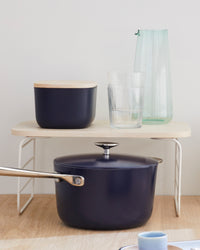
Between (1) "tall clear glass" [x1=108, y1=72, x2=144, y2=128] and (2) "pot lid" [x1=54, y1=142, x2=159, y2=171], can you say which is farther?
(1) "tall clear glass" [x1=108, y1=72, x2=144, y2=128]

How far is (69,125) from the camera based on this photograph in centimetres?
126

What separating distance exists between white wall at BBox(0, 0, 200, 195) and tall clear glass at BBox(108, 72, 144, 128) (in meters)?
0.23

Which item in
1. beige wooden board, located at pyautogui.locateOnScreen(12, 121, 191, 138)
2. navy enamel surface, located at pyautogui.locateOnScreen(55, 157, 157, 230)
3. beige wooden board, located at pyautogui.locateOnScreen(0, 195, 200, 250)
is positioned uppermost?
beige wooden board, located at pyautogui.locateOnScreen(12, 121, 191, 138)

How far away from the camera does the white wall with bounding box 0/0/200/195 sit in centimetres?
149

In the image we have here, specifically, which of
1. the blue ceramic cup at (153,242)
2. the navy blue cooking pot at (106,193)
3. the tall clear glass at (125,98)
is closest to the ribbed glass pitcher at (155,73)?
the tall clear glass at (125,98)

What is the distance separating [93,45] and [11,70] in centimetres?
25

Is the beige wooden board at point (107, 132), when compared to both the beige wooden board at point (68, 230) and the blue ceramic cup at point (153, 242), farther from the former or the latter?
the blue ceramic cup at point (153, 242)

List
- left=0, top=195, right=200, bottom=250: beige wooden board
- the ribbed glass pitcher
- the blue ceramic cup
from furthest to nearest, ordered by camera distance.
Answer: the ribbed glass pitcher
left=0, top=195, right=200, bottom=250: beige wooden board
the blue ceramic cup

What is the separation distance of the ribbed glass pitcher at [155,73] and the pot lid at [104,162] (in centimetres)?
18

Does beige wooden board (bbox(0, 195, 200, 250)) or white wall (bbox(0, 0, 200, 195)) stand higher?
white wall (bbox(0, 0, 200, 195))

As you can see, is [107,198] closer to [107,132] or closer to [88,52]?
[107,132]

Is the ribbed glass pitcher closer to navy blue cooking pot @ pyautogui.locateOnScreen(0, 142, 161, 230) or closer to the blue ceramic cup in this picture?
navy blue cooking pot @ pyautogui.locateOnScreen(0, 142, 161, 230)

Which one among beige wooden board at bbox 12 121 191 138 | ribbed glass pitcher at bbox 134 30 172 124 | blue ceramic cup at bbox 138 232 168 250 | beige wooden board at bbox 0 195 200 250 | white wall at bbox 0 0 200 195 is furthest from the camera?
white wall at bbox 0 0 200 195

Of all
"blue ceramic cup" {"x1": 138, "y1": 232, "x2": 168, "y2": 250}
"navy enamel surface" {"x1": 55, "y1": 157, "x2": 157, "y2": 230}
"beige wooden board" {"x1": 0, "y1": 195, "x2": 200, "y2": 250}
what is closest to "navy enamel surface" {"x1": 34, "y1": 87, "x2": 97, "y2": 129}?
"navy enamel surface" {"x1": 55, "y1": 157, "x2": 157, "y2": 230}
